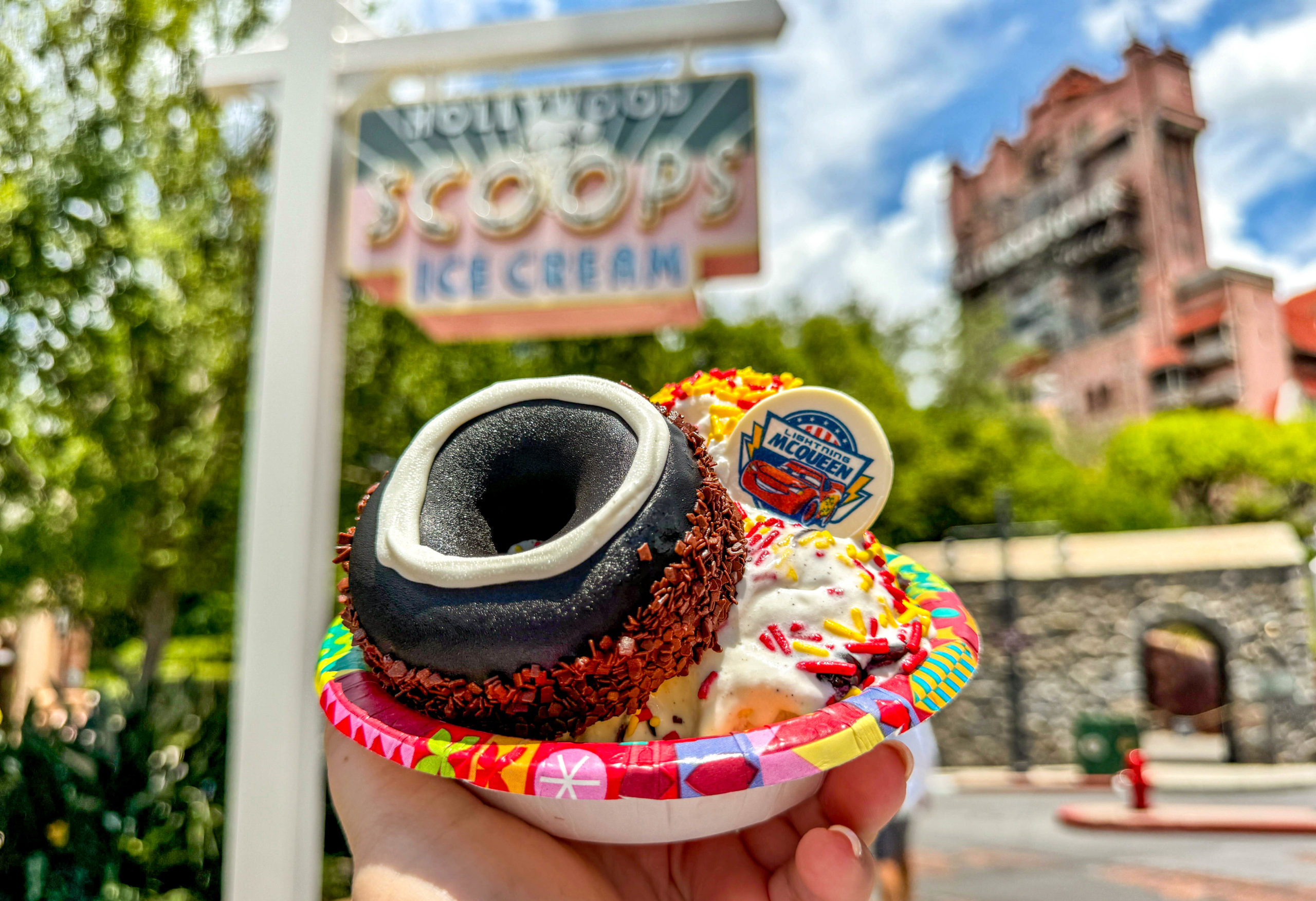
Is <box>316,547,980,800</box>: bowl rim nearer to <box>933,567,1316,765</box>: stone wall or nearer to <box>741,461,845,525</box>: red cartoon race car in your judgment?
<box>741,461,845,525</box>: red cartoon race car

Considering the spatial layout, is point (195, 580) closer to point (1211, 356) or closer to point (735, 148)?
point (735, 148)

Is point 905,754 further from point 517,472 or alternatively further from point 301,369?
point 301,369

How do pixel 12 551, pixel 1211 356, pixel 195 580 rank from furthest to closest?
1. pixel 1211 356
2. pixel 195 580
3. pixel 12 551

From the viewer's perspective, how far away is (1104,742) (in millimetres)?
12578

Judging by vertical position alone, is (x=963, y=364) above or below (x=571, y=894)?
above

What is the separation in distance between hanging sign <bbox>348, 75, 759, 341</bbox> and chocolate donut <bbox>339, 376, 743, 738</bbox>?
10.5 feet

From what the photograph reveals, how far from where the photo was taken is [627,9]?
160 inches

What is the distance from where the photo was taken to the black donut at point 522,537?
33.5 inches

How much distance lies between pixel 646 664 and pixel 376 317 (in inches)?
302

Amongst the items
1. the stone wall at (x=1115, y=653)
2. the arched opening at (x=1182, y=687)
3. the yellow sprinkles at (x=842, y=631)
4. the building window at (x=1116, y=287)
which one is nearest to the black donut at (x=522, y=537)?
the yellow sprinkles at (x=842, y=631)

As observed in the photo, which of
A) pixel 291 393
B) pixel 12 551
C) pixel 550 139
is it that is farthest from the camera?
pixel 12 551

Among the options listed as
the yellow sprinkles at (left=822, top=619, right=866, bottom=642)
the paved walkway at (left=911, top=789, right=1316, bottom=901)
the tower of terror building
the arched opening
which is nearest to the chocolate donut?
the yellow sprinkles at (left=822, top=619, right=866, bottom=642)

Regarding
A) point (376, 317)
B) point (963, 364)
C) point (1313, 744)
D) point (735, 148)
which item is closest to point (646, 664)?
point (735, 148)

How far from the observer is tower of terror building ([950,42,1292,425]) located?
33625 mm
